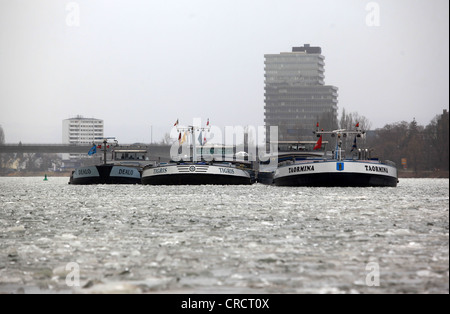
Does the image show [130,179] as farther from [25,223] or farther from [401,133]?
[401,133]

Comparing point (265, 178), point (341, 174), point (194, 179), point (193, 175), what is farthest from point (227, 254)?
point (265, 178)

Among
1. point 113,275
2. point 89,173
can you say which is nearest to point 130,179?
point 89,173

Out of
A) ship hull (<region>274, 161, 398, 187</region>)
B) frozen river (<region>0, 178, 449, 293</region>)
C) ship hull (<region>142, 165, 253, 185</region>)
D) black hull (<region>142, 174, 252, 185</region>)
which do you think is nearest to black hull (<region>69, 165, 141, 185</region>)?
black hull (<region>142, 174, 252, 185</region>)

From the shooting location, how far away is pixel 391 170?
60.3 meters

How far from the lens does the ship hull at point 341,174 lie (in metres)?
56.1

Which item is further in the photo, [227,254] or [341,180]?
[341,180]

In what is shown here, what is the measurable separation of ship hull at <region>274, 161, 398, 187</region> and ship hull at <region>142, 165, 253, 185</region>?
906 cm

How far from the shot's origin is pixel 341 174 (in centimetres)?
5603

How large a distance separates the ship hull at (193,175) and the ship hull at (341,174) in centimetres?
906

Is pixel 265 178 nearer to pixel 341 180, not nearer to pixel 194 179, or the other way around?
pixel 194 179

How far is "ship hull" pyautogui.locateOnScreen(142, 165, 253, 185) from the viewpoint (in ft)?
217

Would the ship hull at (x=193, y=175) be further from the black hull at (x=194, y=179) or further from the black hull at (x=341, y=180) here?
the black hull at (x=341, y=180)

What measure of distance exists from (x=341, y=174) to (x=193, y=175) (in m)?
14.3

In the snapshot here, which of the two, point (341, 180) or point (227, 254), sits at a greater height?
point (227, 254)
